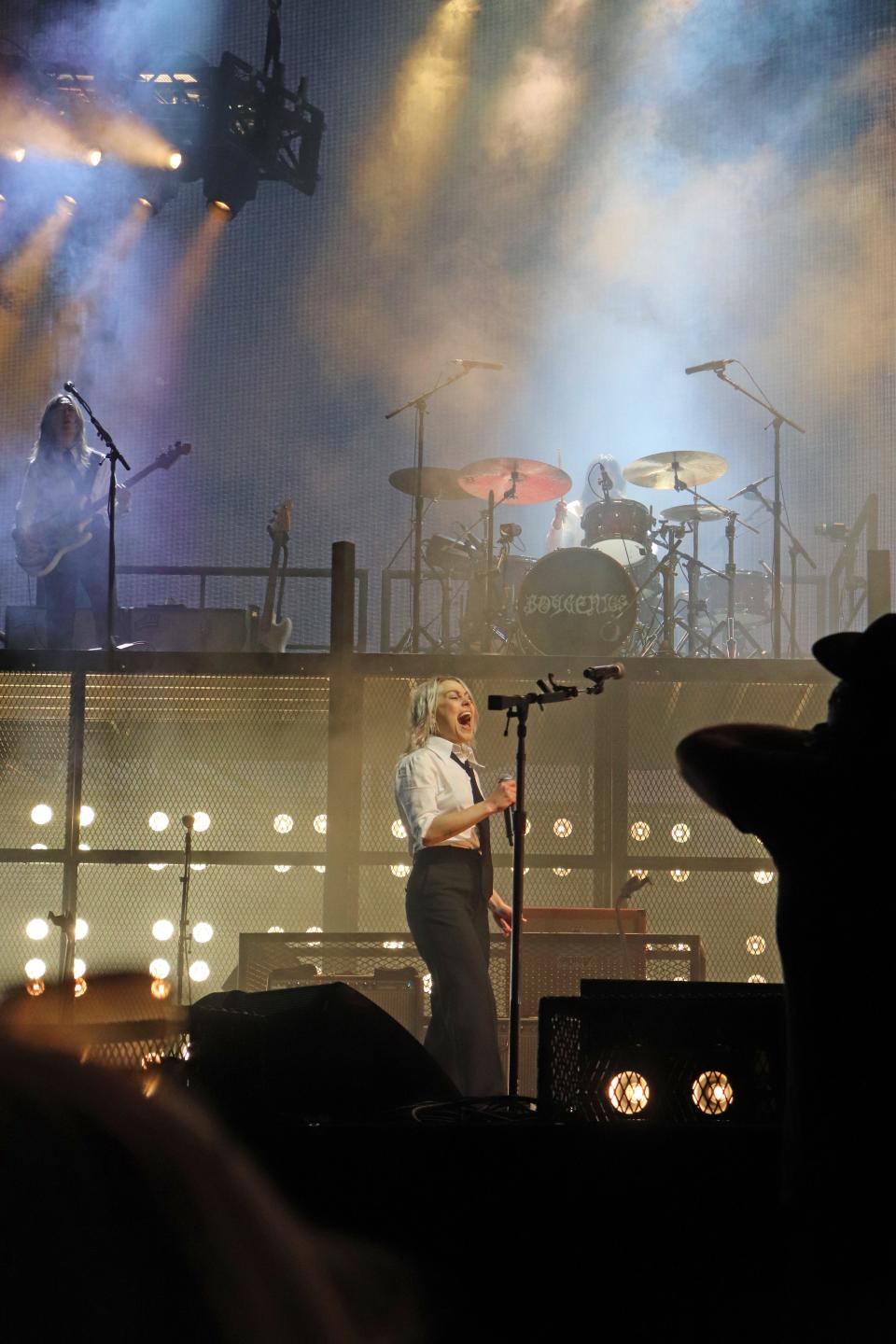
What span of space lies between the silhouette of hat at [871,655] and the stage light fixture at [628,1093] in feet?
3.71

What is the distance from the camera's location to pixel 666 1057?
2.71 m

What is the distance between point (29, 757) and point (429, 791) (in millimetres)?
4617

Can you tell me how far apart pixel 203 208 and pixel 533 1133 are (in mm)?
11651

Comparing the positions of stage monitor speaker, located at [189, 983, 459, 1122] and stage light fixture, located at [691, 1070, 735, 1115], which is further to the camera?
stage light fixture, located at [691, 1070, 735, 1115]

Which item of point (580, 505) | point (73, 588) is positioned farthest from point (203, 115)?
point (580, 505)

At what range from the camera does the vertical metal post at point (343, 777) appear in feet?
24.3

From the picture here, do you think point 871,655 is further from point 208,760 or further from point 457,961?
point 208,760

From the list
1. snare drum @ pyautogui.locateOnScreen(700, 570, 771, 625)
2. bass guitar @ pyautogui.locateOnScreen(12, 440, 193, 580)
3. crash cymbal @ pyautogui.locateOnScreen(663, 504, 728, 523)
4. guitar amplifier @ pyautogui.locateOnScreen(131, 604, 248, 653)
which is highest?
crash cymbal @ pyautogui.locateOnScreen(663, 504, 728, 523)

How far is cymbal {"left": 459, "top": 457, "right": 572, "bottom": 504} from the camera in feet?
35.5

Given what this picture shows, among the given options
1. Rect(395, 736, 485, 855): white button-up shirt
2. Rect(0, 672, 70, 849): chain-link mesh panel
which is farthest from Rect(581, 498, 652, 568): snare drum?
Rect(395, 736, 485, 855): white button-up shirt

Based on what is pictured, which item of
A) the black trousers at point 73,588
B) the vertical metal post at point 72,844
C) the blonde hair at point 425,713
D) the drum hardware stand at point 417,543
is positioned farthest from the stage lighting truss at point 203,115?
the blonde hair at point 425,713

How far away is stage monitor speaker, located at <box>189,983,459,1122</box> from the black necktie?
185cm

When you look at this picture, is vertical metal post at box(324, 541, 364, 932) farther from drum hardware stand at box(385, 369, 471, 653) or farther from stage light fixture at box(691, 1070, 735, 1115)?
stage light fixture at box(691, 1070, 735, 1115)

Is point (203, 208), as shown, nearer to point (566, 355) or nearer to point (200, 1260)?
point (566, 355)
